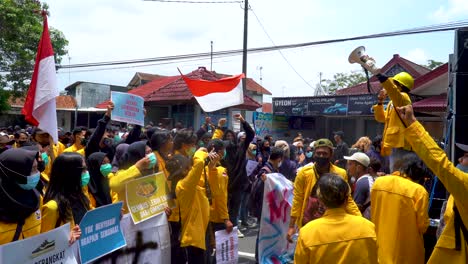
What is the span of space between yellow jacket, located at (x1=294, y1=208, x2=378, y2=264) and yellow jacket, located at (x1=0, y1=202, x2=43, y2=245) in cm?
184

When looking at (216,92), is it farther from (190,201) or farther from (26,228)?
(26,228)

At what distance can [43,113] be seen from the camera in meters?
5.32

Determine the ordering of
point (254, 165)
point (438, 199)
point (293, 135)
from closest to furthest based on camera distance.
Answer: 1. point (438, 199)
2. point (254, 165)
3. point (293, 135)

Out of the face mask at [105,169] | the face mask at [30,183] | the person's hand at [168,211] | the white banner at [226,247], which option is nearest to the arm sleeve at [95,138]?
the face mask at [105,169]

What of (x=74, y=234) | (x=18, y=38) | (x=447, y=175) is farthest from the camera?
(x=18, y=38)

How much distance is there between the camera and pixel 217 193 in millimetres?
5633

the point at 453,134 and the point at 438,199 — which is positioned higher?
the point at 453,134

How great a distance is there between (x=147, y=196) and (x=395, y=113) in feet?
9.95

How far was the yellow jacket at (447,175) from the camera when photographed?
9.66 ft

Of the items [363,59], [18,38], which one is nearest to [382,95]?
[363,59]

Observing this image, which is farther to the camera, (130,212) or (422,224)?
A: (130,212)

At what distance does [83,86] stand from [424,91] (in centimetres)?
3523

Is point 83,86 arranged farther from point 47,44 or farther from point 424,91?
point 47,44

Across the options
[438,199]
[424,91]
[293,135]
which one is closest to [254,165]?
[438,199]
